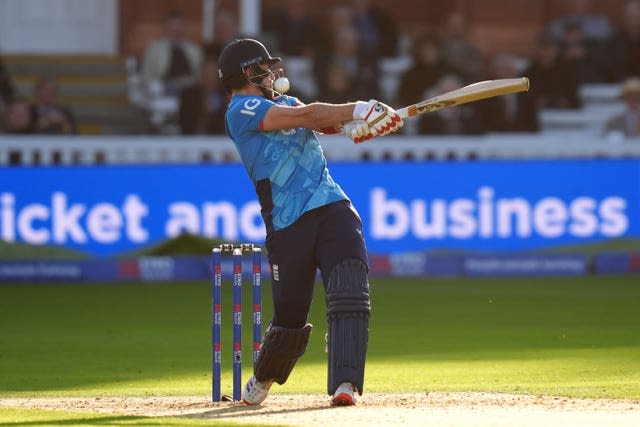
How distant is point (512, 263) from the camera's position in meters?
18.2

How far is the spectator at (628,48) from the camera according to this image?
898 inches

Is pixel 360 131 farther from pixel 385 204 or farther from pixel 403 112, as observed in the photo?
pixel 385 204

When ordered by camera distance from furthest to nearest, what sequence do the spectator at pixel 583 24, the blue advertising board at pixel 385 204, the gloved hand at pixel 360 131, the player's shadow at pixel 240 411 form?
the spectator at pixel 583 24
the blue advertising board at pixel 385 204
the gloved hand at pixel 360 131
the player's shadow at pixel 240 411

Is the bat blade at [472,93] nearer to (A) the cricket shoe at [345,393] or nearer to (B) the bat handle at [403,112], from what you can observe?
(B) the bat handle at [403,112]

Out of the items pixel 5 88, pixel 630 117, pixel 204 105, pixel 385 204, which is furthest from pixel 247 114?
pixel 630 117

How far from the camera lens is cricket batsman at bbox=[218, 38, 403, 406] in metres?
8.35

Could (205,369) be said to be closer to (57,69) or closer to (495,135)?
(495,135)

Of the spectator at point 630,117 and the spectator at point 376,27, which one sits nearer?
the spectator at point 630,117

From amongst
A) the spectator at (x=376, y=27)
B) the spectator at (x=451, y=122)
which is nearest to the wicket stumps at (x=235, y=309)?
the spectator at (x=451, y=122)

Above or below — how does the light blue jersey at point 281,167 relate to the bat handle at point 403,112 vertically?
below

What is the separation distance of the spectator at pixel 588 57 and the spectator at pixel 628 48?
0.38ft

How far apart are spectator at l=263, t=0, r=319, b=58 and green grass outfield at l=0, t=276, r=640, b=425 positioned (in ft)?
19.5

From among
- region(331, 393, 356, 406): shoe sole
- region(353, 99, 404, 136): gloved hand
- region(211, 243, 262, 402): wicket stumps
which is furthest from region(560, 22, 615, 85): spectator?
region(331, 393, 356, 406): shoe sole

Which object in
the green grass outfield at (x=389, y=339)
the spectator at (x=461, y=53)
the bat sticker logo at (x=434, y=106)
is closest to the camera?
the bat sticker logo at (x=434, y=106)
